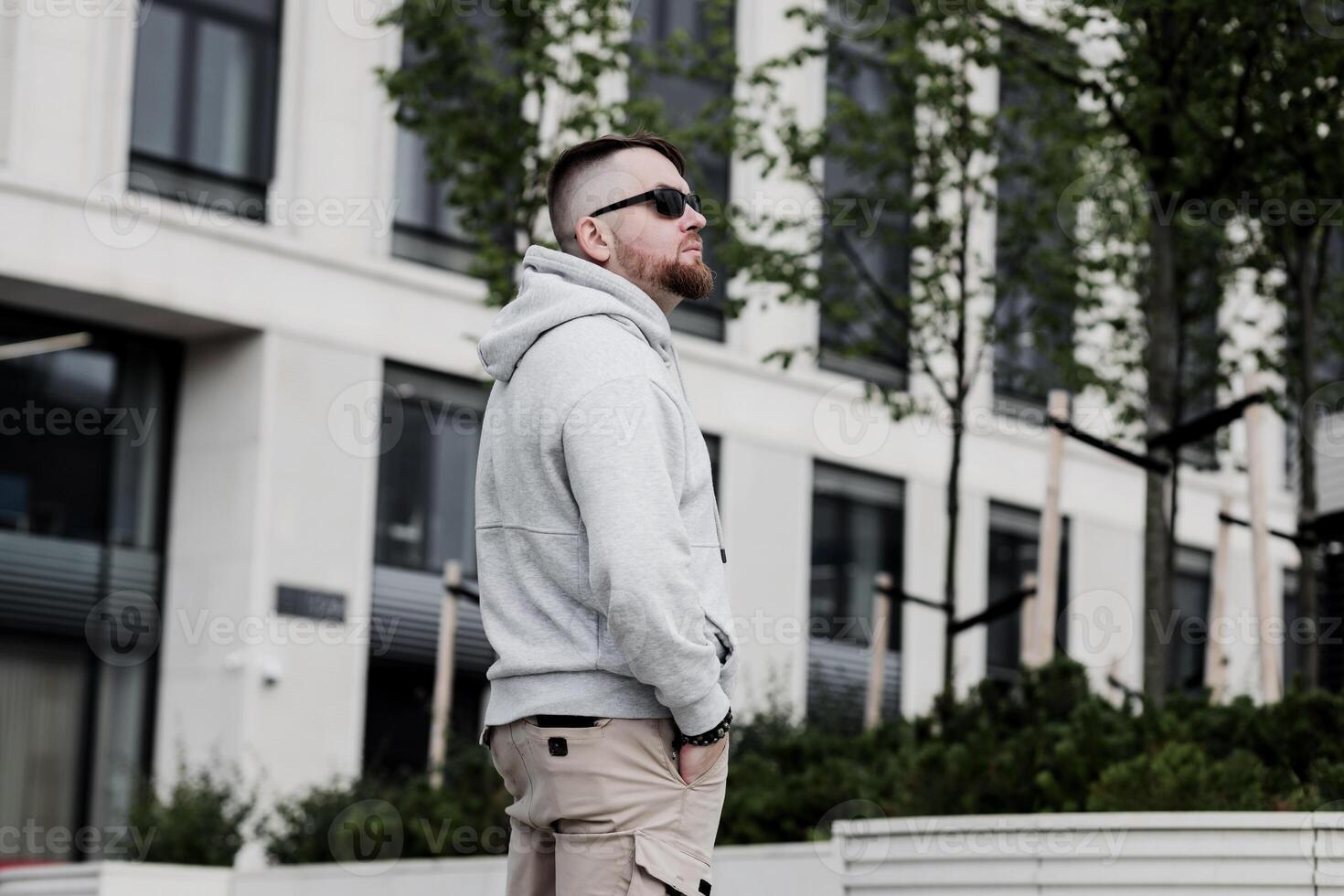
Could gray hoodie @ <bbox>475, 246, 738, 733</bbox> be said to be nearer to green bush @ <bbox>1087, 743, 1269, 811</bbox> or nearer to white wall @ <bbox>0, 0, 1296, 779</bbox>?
green bush @ <bbox>1087, 743, 1269, 811</bbox>

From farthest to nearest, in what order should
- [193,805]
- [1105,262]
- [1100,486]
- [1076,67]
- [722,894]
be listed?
[1100,486] < [1105,262] < [193,805] < [1076,67] < [722,894]

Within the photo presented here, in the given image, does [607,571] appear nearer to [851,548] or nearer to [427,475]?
[427,475]

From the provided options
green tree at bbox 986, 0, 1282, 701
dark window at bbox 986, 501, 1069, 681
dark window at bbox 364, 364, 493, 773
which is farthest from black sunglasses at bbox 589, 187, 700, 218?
dark window at bbox 986, 501, 1069, 681

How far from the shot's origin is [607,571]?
3.52 m

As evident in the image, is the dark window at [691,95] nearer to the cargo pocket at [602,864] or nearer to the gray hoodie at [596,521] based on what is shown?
the gray hoodie at [596,521]

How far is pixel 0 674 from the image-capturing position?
65.6 feet

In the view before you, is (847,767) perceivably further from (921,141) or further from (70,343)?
(70,343)

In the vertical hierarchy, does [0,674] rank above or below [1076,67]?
below

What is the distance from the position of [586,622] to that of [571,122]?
10390 mm

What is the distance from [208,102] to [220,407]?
331 cm

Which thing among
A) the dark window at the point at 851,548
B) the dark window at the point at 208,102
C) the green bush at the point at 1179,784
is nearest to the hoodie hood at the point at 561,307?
the green bush at the point at 1179,784

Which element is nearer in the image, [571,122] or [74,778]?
[571,122]

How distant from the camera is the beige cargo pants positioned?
3529 millimetres

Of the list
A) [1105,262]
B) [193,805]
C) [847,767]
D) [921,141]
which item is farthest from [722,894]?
[921,141]
